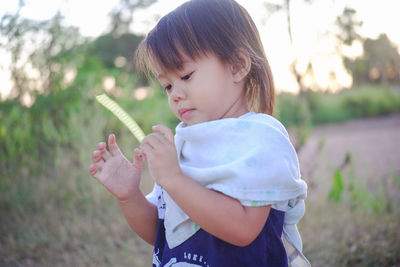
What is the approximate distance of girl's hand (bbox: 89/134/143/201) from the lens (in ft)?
3.76

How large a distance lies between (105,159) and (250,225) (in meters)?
0.53

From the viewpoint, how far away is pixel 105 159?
1187 mm

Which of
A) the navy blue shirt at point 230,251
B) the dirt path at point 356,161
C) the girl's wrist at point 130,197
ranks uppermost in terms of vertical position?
the girl's wrist at point 130,197

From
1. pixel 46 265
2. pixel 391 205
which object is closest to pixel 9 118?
pixel 46 265

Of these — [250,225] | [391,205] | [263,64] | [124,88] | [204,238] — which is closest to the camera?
[250,225]

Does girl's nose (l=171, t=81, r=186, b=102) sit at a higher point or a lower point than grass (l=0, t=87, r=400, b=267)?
higher

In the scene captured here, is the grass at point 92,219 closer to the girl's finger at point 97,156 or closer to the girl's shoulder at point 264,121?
the girl's finger at point 97,156

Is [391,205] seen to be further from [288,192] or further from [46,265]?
[46,265]

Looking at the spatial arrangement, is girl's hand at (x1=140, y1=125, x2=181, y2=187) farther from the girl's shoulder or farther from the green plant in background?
the green plant in background

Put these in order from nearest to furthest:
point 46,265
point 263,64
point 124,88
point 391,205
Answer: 1. point 263,64
2. point 46,265
3. point 391,205
4. point 124,88

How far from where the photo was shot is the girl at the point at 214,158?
91 cm

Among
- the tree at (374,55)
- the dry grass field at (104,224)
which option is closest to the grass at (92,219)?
the dry grass field at (104,224)

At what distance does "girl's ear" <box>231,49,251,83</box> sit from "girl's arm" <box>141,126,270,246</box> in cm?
32

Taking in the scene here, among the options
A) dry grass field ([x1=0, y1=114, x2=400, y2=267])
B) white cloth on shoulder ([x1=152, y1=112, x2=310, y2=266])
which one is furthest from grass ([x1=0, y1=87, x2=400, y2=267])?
white cloth on shoulder ([x1=152, y1=112, x2=310, y2=266])
